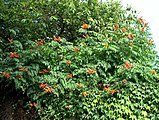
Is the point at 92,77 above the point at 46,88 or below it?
above

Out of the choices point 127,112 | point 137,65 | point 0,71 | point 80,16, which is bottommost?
point 127,112

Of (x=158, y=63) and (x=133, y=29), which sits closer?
(x=158, y=63)

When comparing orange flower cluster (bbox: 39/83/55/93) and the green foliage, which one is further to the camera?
orange flower cluster (bbox: 39/83/55/93)

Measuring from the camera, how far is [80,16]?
7039mm

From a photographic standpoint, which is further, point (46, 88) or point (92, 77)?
point (92, 77)

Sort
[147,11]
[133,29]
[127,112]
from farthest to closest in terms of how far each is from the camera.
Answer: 1. [147,11]
2. [133,29]
3. [127,112]

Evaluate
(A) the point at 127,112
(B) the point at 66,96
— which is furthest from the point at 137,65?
(B) the point at 66,96

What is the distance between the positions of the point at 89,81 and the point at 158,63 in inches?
47.4

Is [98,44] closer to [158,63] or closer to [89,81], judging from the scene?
[89,81]

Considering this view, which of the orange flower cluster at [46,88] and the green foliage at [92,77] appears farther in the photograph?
the orange flower cluster at [46,88]

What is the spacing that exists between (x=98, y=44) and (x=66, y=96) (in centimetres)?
108

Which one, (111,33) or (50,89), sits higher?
(111,33)

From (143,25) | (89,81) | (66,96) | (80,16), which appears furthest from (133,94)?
(80,16)

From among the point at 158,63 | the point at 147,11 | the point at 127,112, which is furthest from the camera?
the point at 147,11
